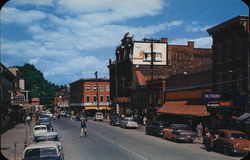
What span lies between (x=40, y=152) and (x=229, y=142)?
12247mm

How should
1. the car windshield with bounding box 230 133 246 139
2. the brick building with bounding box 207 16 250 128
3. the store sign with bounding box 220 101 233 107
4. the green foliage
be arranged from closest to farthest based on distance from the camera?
the car windshield with bounding box 230 133 246 139, the brick building with bounding box 207 16 250 128, the store sign with bounding box 220 101 233 107, the green foliage

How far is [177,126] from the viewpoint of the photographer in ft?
97.5

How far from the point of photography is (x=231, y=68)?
33844 mm

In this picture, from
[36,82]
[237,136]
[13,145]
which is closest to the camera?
[237,136]

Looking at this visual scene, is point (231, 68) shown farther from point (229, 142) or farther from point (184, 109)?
point (229, 142)

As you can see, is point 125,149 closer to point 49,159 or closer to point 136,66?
point 49,159

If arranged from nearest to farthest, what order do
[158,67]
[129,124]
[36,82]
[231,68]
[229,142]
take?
[229,142]
[231,68]
[129,124]
[158,67]
[36,82]

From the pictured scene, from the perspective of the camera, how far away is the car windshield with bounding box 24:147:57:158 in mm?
14070

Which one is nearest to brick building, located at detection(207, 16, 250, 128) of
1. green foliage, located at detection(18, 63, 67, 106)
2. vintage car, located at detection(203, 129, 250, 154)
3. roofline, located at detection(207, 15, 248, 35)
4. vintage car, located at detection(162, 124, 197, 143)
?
roofline, located at detection(207, 15, 248, 35)

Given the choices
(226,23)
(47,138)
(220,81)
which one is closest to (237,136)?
(47,138)

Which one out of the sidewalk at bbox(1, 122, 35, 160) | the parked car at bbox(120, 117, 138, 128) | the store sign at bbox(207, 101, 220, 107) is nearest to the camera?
the sidewalk at bbox(1, 122, 35, 160)

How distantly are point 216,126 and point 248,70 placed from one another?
733cm

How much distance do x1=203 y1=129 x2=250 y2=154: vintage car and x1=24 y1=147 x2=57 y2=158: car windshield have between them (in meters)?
11.6

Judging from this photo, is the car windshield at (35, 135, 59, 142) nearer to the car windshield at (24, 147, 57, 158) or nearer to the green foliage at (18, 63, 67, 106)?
the car windshield at (24, 147, 57, 158)
